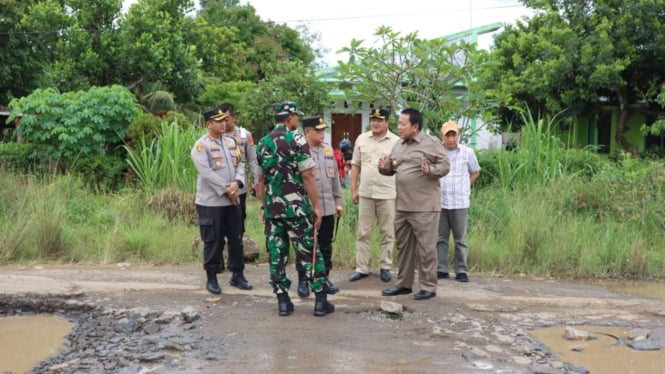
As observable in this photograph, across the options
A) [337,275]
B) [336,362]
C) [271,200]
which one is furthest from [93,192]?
[336,362]

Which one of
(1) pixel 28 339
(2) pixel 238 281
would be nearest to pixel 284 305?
(2) pixel 238 281

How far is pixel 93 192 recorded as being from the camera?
36.5 feet

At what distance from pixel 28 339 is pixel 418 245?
3.50 metres

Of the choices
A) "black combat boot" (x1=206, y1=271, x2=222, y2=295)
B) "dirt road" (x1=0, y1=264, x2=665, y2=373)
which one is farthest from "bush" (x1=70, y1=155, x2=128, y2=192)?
"black combat boot" (x1=206, y1=271, x2=222, y2=295)

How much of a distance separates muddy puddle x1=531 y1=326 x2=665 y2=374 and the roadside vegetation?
2417mm

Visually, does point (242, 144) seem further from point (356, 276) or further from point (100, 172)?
point (100, 172)

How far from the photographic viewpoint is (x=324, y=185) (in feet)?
20.3

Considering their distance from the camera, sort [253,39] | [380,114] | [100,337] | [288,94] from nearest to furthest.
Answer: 1. [100,337]
2. [380,114]
3. [288,94]
4. [253,39]

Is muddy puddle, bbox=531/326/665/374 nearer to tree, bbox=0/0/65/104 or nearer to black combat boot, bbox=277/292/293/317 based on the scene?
black combat boot, bbox=277/292/293/317

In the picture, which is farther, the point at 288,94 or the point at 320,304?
the point at 288,94

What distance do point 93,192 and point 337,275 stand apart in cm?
572

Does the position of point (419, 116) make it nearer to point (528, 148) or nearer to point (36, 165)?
point (528, 148)

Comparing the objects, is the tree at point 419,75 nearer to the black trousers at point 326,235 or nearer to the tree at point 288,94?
the black trousers at point 326,235

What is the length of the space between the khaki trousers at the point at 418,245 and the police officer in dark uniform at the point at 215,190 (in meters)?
1.64
